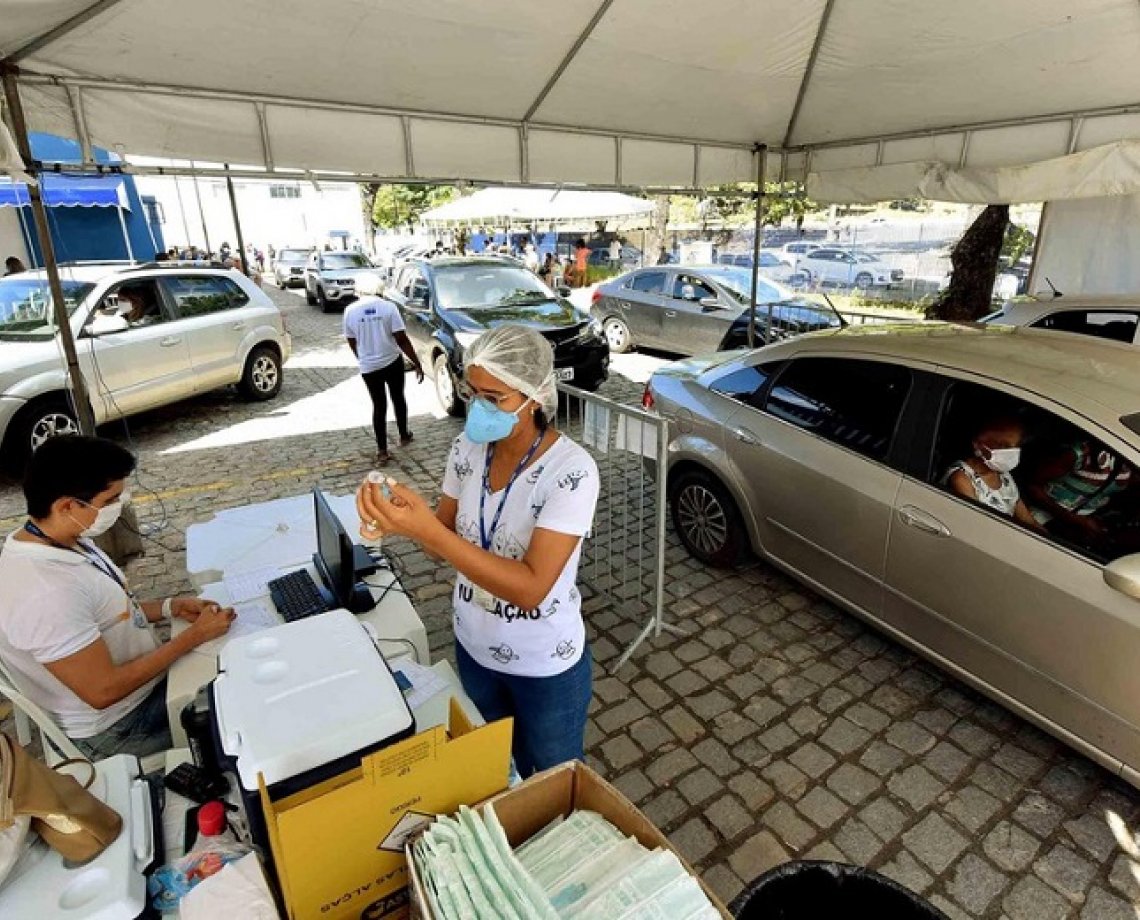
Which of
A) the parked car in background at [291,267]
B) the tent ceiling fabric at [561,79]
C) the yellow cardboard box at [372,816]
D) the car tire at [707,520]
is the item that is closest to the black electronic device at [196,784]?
the yellow cardboard box at [372,816]

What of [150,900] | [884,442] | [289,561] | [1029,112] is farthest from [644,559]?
[1029,112]

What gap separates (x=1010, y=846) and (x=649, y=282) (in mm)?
10185

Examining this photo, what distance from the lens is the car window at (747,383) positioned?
4220 millimetres

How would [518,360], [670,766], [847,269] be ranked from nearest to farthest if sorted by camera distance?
[518,360] < [670,766] < [847,269]

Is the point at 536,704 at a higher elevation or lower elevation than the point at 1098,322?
lower

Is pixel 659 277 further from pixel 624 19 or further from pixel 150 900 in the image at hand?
pixel 150 900

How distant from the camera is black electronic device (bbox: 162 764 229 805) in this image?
1.62 meters

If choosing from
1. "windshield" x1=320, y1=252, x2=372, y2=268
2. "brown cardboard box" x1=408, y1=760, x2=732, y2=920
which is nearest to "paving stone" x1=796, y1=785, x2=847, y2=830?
"brown cardboard box" x1=408, y1=760, x2=732, y2=920

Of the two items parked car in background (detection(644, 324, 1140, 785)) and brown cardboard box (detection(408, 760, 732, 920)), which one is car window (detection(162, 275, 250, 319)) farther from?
brown cardboard box (detection(408, 760, 732, 920))

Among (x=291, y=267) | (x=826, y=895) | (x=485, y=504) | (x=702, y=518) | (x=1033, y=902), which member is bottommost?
(x=1033, y=902)

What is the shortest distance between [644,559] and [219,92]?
4.00 metres

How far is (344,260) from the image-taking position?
Result: 19.7 m

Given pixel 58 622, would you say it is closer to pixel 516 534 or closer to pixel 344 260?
pixel 516 534

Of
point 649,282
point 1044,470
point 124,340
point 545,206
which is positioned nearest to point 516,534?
point 1044,470
